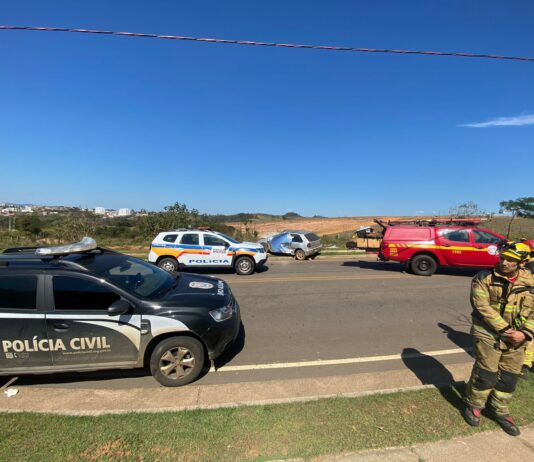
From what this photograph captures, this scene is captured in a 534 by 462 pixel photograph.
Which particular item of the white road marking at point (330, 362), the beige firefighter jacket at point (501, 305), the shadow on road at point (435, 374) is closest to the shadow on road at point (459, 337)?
the white road marking at point (330, 362)

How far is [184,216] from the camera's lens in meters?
26.8

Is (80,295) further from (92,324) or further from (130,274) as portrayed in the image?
(130,274)

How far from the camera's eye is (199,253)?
1262 centimetres

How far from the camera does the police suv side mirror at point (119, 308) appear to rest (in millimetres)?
3957

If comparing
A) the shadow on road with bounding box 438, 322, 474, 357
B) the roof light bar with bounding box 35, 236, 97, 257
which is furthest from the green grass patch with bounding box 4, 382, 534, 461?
the roof light bar with bounding box 35, 236, 97, 257

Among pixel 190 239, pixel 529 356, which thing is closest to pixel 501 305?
pixel 529 356

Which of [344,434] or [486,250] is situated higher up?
[486,250]

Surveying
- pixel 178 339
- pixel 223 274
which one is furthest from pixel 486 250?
pixel 178 339

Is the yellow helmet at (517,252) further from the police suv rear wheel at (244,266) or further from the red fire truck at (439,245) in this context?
the police suv rear wheel at (244,266)

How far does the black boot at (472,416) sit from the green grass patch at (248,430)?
0.20 ft

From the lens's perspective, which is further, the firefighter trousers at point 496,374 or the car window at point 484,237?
the car window at point 484,237

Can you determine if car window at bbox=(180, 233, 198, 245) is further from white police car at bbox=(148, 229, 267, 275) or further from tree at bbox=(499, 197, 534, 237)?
tree at bbox=(499, 197, 534, 237)

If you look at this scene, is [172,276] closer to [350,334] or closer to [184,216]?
[350,334]

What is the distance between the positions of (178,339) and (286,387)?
1467 millimetres
